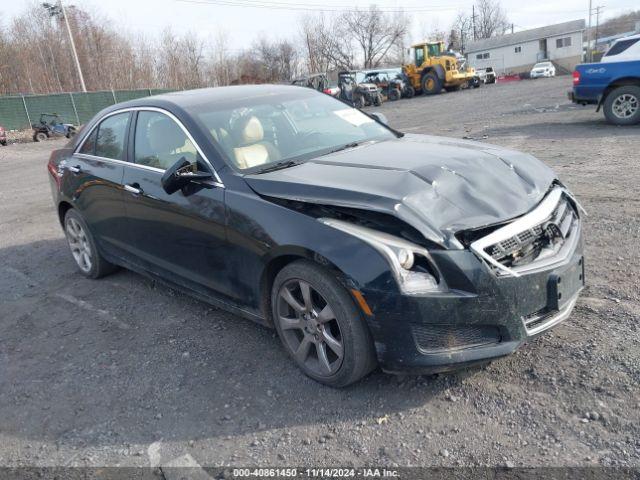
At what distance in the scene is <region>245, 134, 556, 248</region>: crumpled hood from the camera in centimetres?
278

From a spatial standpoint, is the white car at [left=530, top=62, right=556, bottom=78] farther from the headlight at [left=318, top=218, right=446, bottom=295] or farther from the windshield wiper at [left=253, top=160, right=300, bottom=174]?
the headlight at [left=318, top=218, right=446, bottom=295]

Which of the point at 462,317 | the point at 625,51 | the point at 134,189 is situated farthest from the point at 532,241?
the point at 625,51

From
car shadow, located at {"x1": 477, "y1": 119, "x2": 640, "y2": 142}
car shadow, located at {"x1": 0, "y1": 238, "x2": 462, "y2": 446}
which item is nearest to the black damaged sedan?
car shadow, located at {"x1": 0, "y1": 238, "x2": 462, "y2": 446}

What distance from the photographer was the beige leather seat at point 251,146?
11.7ft

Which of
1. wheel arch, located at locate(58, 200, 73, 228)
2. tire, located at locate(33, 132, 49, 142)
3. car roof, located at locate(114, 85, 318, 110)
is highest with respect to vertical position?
car roof, located at locate(114, 85, 318, 110)

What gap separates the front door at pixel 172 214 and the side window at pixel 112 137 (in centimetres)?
20

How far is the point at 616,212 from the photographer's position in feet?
18.1

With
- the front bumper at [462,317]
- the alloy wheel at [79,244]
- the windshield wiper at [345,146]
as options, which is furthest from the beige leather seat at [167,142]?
the front bumper at [462,317]

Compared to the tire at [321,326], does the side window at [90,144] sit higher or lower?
higher

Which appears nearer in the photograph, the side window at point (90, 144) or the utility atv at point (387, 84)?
the side window at point (90, 144)

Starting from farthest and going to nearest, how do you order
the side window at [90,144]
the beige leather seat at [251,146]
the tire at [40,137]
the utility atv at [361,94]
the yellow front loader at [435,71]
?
the yellow front loader at [435,71]
the utility atv at [361,94]
the tire at [40,137]
the side window at [90,144]
the beige leather seat at [251,146]

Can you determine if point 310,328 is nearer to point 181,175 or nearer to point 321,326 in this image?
point 321,326

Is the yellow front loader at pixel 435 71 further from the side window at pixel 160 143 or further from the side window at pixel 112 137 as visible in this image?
the side window at pixel 160 143

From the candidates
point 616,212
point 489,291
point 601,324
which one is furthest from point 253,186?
point 616,212
